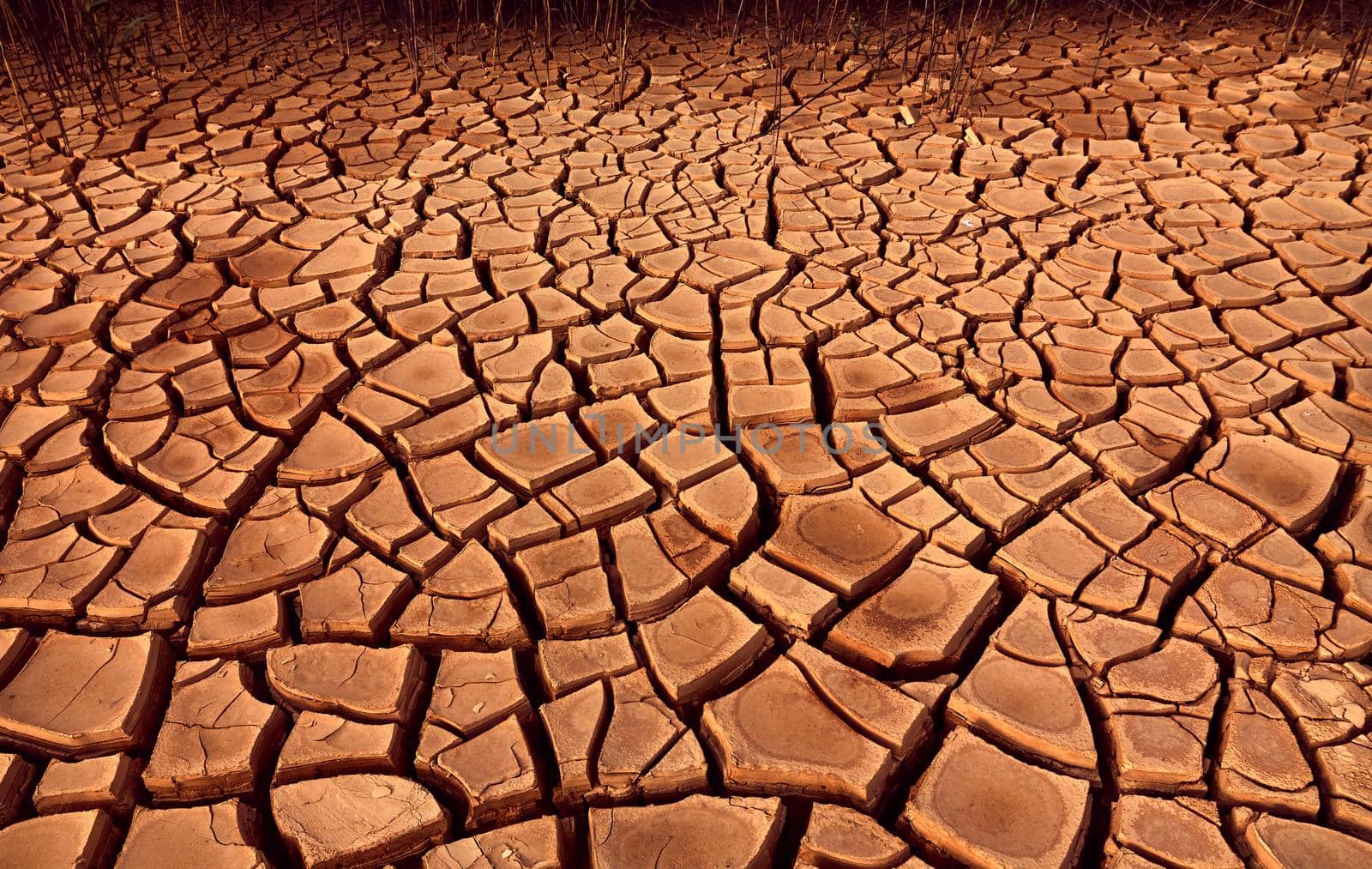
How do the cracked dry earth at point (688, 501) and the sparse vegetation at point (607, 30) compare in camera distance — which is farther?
the sparse vegetation at point (607, 30)

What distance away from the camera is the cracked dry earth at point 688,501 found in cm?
140

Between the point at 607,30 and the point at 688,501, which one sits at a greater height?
the point at 607,30

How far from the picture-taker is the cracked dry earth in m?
1.40

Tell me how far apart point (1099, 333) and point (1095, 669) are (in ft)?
3.81

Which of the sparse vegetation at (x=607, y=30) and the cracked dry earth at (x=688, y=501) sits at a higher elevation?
the sparse vegetation at (x=607, y=30)

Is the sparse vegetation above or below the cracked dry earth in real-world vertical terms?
above

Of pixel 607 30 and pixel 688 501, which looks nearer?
pixel 688 501

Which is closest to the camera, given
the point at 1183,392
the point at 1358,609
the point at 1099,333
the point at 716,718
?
the point at 716,718

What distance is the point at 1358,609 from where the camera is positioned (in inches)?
65.2

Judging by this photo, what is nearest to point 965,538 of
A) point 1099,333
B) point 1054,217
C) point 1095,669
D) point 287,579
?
point 1095,669

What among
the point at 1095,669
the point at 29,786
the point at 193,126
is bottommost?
the point at 29,786

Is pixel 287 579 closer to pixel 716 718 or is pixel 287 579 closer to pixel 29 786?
pixel 29 786

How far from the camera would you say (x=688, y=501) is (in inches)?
74.9

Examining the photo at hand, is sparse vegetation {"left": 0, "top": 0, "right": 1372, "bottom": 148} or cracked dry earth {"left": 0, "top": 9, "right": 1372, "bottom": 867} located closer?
cracked dry earth {"left": 0, "top": 9, "right": 1372, "bottom": 867}
